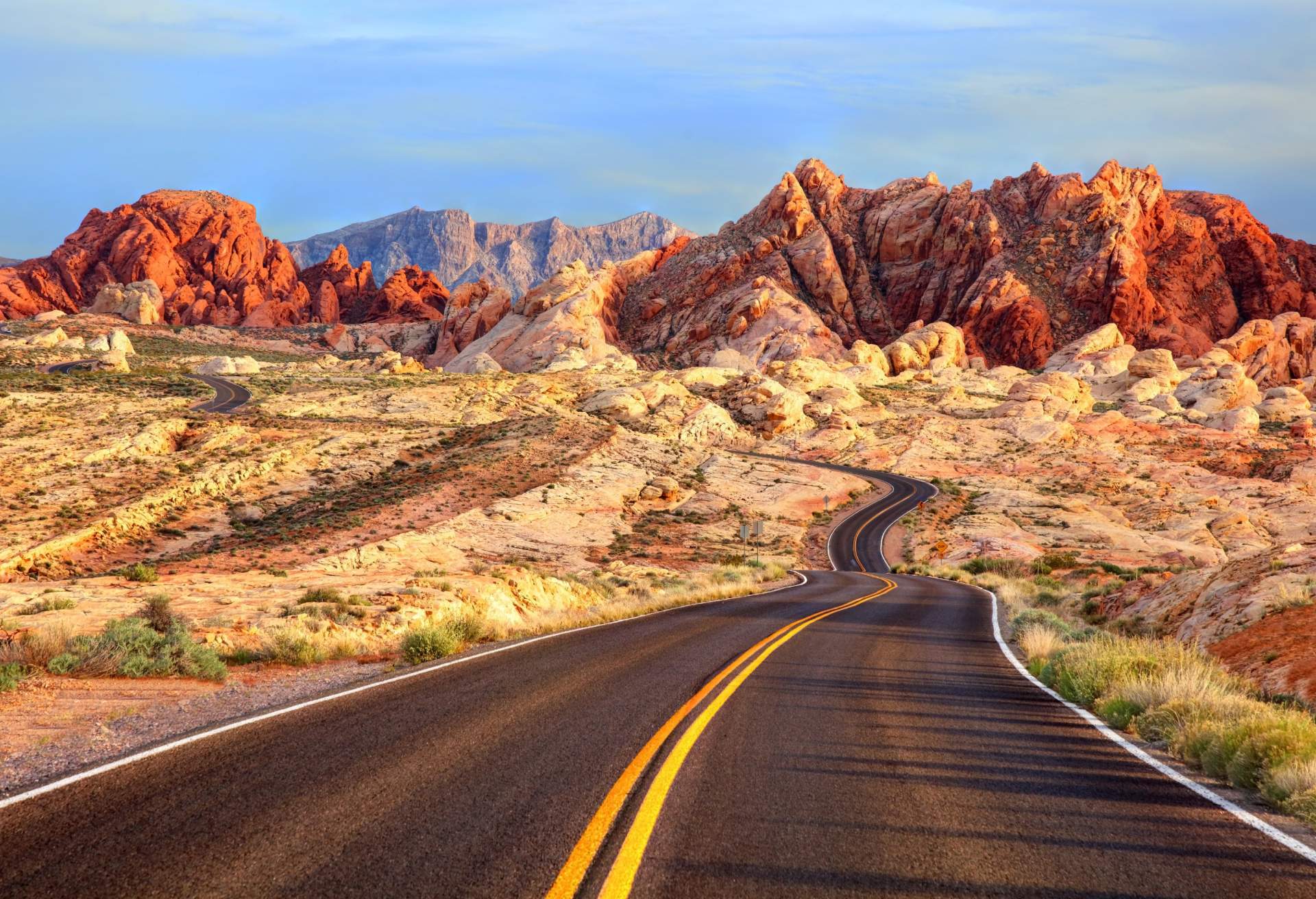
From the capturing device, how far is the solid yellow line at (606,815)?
14.3ft

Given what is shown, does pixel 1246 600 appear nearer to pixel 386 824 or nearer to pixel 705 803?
pixel 705 803

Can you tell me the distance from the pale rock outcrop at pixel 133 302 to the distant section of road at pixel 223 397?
3066 inches

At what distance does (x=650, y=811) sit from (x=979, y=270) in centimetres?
15570

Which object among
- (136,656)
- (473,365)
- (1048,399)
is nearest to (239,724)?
(136,656)

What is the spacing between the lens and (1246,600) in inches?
568

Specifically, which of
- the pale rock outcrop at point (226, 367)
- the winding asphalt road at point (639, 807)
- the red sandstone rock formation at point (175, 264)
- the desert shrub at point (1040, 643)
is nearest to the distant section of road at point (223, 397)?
the pale rock outcrop at point (226, 367)

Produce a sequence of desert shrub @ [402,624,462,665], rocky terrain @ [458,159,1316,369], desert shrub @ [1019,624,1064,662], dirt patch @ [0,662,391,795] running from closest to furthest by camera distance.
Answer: dirt patch @ [0,662,391,795], desert shrub @ [402,624,462,665], desert shrub @ [1019,624,1064,662], rocky terrain @ [458,159,1316,369]

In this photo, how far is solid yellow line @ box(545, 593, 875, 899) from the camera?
14.3ft

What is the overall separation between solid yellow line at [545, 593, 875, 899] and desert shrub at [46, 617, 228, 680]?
641cm

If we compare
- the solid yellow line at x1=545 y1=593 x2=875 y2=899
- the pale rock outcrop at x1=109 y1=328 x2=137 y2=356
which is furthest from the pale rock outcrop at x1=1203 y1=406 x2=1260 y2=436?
the pale rock outcrop at x1=109 y1=328 x2=137 y2=356

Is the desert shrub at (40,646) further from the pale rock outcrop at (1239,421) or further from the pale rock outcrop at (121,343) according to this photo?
the pale rock outcrop at (121,343)

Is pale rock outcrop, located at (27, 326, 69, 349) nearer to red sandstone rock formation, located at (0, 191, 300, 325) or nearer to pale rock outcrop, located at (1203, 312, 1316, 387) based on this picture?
red sandstone rock formation, located at (0, 191, 300, 325)

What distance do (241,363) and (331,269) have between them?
110252 mm

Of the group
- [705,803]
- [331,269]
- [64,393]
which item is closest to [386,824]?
[705,803]
